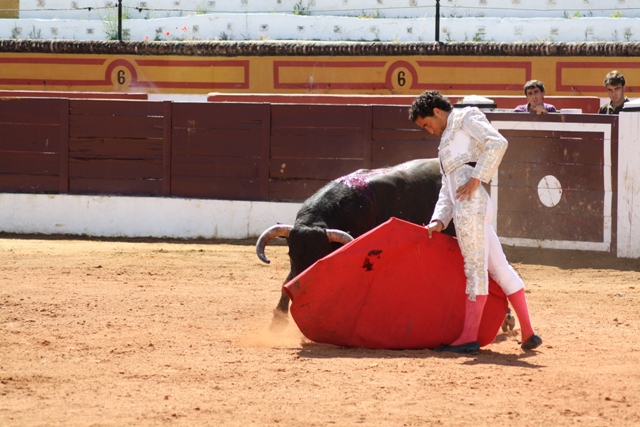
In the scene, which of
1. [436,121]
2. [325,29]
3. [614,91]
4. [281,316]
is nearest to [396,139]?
[614,91]

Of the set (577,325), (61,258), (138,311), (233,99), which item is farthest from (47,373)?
(233,99)

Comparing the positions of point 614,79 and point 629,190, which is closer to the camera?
point 614,79

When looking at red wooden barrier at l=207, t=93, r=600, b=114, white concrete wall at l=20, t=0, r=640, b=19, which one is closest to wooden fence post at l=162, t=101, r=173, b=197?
red wooden barrier at l=207, t=93, r=600, b=114

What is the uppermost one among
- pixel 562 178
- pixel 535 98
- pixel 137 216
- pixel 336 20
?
pixel 336 20

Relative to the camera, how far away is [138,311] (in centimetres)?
543

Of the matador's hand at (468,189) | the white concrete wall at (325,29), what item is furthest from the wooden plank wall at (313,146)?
the matador's hand at (468,189)

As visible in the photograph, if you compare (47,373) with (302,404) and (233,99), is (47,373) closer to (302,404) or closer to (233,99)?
(302,404)

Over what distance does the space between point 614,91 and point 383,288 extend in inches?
150

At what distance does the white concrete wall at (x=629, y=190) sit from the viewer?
7.52m

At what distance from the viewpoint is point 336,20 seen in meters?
12.7

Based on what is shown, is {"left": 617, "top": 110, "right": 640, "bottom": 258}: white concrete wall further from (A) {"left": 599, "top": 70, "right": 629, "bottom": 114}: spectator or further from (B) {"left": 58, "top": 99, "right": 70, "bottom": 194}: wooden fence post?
(B) {"left": 58, "top": 99, "right": 70, "bottom": 194}: wooden fence post

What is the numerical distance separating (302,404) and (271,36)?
9942 millimetres

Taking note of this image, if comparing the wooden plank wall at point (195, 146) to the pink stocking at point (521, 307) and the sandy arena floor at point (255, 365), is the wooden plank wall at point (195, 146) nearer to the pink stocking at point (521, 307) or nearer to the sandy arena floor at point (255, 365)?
the sandy arena floor at point (255, 365)

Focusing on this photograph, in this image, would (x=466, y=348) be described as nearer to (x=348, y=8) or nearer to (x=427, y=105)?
(x=427, y=105)
